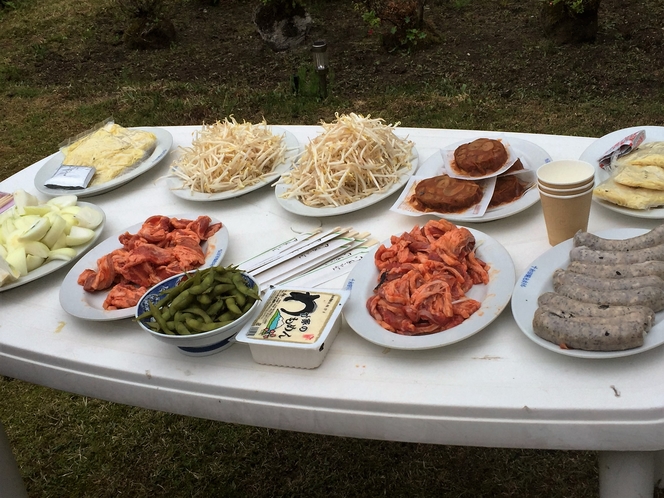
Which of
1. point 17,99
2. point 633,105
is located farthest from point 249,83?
point 633,105

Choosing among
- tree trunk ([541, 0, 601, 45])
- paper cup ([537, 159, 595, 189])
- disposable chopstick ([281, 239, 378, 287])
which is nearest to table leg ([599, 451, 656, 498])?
paper cup ([537, 159, 595, 189])

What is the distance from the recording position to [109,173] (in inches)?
114

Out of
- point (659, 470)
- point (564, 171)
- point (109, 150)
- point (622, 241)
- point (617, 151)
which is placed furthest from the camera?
point (109, 150)

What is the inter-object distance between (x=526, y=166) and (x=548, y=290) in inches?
30.5

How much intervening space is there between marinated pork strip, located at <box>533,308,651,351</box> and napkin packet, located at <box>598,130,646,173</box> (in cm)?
91

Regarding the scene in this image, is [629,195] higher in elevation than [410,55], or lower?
higher

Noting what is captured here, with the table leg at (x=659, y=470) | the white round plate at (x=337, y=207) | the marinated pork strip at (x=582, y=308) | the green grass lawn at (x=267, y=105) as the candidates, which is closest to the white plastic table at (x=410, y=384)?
the marinated pork strip at (x=582, y=308)

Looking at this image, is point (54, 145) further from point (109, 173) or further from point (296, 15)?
point (109, 173)

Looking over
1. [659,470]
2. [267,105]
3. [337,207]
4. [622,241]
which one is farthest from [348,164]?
[267,105]

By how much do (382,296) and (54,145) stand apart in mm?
5415

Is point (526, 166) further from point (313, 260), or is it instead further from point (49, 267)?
point (49, 267)

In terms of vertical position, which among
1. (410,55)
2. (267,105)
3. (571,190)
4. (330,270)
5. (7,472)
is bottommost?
(267,105)

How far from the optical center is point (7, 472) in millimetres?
2381

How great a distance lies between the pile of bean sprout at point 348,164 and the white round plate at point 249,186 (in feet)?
0.30
